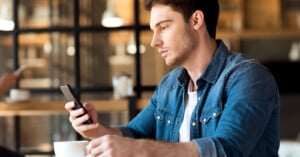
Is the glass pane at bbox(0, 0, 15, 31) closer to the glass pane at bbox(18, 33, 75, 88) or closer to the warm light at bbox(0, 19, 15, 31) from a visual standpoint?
the warm light at bbox(0, 19, 15, 31)

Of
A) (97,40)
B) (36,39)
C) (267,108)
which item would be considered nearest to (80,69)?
(97,40)

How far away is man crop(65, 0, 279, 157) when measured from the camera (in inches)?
40.5

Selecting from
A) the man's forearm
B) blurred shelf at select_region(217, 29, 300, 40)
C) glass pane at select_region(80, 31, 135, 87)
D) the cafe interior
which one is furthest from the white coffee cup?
blurred shelf at select_region(217, 29, 300, 40)

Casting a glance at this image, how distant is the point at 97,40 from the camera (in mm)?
3018

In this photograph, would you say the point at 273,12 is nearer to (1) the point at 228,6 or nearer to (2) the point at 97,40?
(1) the point at 228,6

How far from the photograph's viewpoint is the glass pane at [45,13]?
2996mm

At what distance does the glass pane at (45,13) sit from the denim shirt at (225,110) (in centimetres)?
164

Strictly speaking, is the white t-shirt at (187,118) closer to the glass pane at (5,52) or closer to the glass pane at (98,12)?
the glass pane at (98,12)

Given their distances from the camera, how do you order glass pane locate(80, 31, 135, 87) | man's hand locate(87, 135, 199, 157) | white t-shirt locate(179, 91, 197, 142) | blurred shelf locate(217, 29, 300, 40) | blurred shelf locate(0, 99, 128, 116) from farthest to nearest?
blurred shelf locate(217, 29, 300, 40) < glass pane locate(80, 31, 135, 87) < blurred shelf locate(0, 99, 128, 116) < white t-shirt locate(179, 91, 197, 142) < man's hand locate(87, 135, 199, 157)

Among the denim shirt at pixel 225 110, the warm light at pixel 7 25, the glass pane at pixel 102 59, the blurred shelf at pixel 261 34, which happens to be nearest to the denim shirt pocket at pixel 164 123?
the denim shirt at pixel 225 110

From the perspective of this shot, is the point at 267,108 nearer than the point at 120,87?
Yes

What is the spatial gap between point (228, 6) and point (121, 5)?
10.5 ft

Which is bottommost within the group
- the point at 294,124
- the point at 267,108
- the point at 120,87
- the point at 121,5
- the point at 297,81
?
the point at 294,124

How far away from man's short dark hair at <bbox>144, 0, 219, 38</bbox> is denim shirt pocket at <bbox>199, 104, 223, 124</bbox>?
19 centimetres
